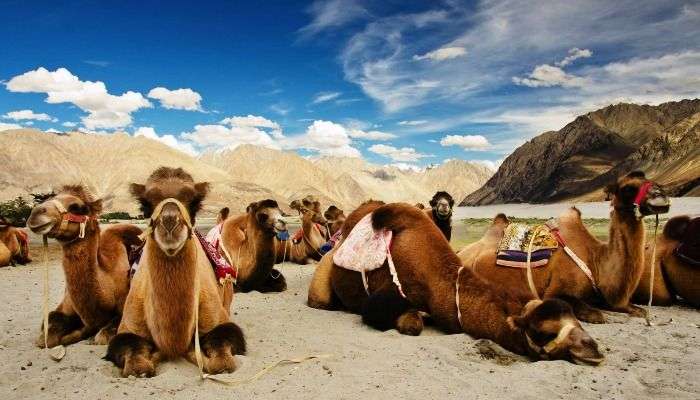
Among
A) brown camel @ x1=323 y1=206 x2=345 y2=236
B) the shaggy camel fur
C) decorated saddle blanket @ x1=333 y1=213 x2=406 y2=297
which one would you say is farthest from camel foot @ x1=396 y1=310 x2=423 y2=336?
brown camel @ x1=323 y1=206 x2=345 y2=236

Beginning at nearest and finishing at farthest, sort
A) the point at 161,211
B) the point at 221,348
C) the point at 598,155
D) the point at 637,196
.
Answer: the point at 161,211 → the point at 221,348 → the point at 637,196 → the point at 598,155

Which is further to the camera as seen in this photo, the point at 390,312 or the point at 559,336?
the point at 390,312

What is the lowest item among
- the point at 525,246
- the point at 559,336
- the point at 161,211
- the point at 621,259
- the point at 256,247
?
the point at 559,336

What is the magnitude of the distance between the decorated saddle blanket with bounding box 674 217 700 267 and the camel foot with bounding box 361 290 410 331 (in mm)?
5051

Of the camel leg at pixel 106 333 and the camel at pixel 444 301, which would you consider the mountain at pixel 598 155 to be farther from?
the camel leg at pixel 106 333

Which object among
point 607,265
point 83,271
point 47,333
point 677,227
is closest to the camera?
point 83,271

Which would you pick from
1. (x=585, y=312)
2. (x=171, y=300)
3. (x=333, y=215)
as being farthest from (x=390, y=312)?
(x=333, y=215)

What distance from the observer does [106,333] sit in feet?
20.7

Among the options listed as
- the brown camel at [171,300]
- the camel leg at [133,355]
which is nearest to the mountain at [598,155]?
the brown camel at [171,300]

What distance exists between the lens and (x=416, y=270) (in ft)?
22.9

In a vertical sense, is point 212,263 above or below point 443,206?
below

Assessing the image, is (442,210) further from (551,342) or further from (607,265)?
(551,342)

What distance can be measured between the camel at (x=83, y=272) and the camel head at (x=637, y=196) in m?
6.50

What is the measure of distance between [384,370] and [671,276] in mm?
6370
